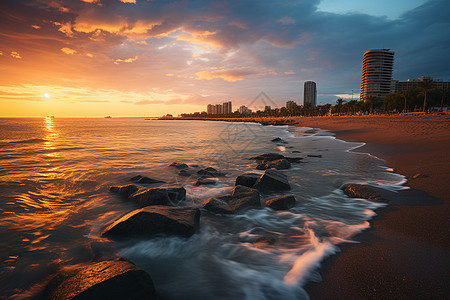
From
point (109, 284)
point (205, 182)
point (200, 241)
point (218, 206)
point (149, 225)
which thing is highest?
point (109, 284)

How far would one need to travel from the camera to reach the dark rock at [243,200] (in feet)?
20.2

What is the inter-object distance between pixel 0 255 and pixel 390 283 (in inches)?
272

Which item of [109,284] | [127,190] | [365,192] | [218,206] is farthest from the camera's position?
[127,190]

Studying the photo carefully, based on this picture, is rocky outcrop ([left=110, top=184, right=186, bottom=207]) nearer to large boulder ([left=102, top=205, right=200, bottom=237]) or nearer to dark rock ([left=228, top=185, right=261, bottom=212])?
large boulder ([left=102, top=205, right=200, bottom=237])

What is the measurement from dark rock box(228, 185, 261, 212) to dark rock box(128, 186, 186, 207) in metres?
1.77

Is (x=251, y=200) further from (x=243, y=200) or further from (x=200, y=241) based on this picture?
(x=200, y=241)

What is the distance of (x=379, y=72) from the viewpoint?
169875 mm

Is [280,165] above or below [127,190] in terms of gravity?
above

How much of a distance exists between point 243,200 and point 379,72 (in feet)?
712

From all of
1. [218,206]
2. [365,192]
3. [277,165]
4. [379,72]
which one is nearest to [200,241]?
Result: [218,206]

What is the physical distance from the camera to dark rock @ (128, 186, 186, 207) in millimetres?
6254

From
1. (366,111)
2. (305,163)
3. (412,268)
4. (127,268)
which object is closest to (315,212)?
(412,268)

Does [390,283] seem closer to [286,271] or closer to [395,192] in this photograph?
[286,271]

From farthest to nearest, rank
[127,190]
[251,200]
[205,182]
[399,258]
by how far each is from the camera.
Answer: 1. [205,182]
2. [127,190]
3. [251,200]
4. [399,258]
